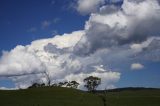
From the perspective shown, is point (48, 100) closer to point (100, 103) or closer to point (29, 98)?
point (29, 98)

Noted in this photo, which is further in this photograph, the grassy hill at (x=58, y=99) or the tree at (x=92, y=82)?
the tree at (x=92, y=82)

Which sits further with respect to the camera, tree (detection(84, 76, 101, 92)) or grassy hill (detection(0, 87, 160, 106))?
tree (detection(84, 76, 101, 92))

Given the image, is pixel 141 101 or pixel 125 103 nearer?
pixel 125 103

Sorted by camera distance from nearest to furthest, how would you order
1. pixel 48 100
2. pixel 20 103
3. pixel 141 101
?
pixel 20 103 < pixel 48 100 < pixel 141 101

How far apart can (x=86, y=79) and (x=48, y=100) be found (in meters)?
102

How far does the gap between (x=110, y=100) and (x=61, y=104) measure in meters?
18.0

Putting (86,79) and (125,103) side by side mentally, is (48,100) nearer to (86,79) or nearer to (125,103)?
(125,103)

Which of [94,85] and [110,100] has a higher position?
[94,85]

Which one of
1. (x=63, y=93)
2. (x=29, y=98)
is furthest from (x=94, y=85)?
(x=29, y=98)

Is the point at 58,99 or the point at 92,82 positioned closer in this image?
the point at 58,99

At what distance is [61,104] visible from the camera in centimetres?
9138

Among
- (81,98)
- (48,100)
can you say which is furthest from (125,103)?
(48,100)

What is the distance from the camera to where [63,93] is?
4429 inches

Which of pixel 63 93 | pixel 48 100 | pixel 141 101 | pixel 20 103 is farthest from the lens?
pixel 63 93
